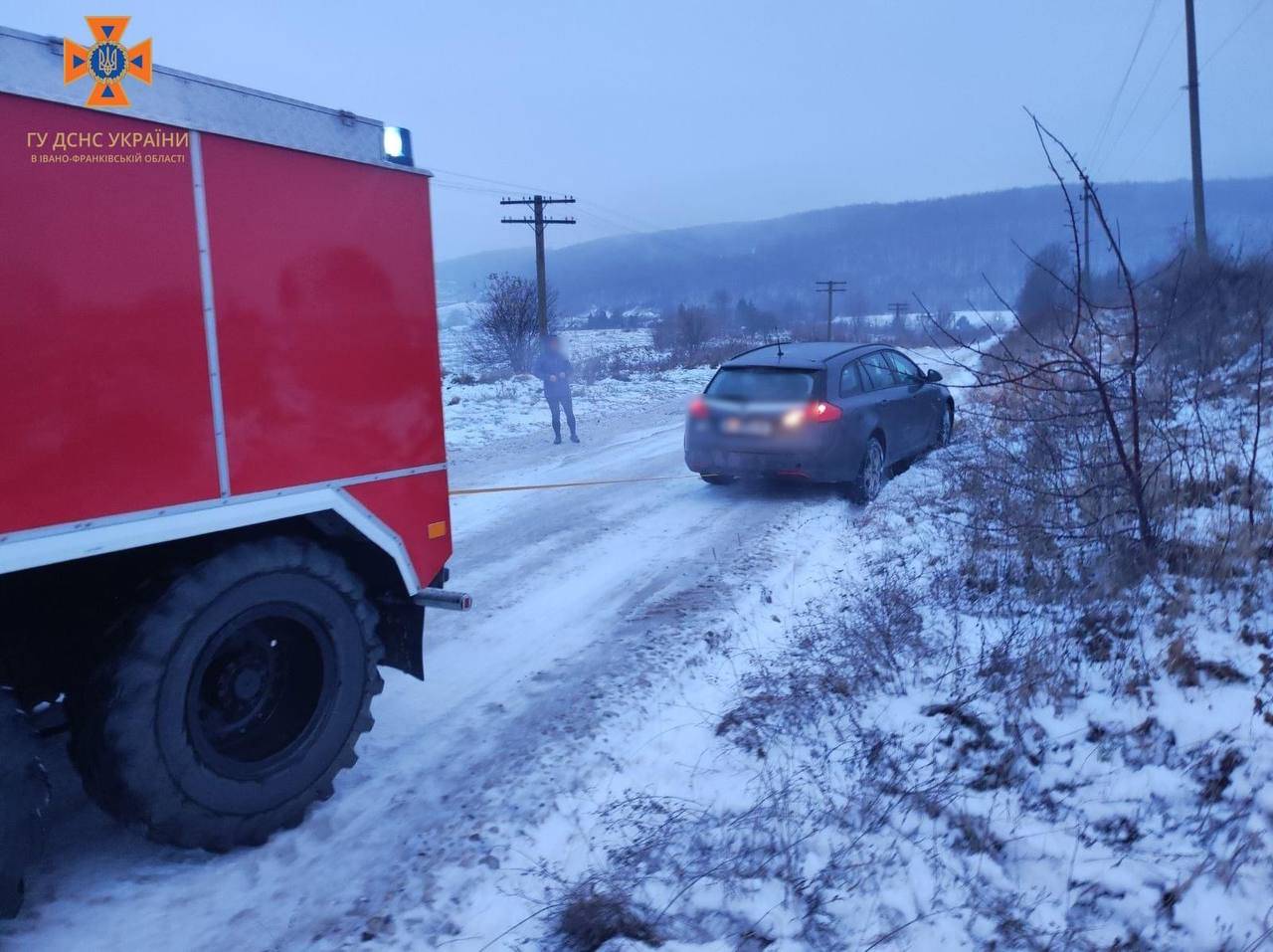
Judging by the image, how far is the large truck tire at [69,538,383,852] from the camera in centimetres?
291

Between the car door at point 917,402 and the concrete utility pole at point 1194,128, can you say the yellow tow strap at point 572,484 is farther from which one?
the concrete utility pole at point 1194,128

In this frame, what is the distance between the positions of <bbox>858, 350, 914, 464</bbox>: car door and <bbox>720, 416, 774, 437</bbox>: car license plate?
1301 millimetres

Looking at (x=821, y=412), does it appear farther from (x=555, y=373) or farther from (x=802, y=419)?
Answer: (x=555, y=373)

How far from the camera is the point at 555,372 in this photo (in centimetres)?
1403

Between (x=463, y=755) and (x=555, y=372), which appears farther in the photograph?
(x=555, y=372)

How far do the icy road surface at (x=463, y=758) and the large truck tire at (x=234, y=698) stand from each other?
271 millimetres

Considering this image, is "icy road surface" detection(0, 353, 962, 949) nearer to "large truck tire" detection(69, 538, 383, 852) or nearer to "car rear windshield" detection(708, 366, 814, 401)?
"large truck tire" detection(69, 538, 383, 852)

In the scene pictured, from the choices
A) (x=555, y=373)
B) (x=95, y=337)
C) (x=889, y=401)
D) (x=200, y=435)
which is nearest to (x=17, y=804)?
(x=200, y=435)

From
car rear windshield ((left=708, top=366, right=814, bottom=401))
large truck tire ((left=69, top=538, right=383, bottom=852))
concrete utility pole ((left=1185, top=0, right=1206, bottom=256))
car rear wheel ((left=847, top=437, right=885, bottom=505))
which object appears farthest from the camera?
concrete utility pole ((left=1185, top=0, right=1206, bottom=256))

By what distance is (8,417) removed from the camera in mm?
2549

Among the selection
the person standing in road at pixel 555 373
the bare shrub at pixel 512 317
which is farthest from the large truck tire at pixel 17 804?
the bare shrub at pixel 512 317

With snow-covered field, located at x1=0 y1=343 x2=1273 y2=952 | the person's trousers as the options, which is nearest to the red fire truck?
snow-covered field, located at x1=0 y1=343 x2=1273 y2=952

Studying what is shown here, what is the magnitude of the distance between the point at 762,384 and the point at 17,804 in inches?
292

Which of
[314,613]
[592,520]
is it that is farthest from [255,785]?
[592,520]
